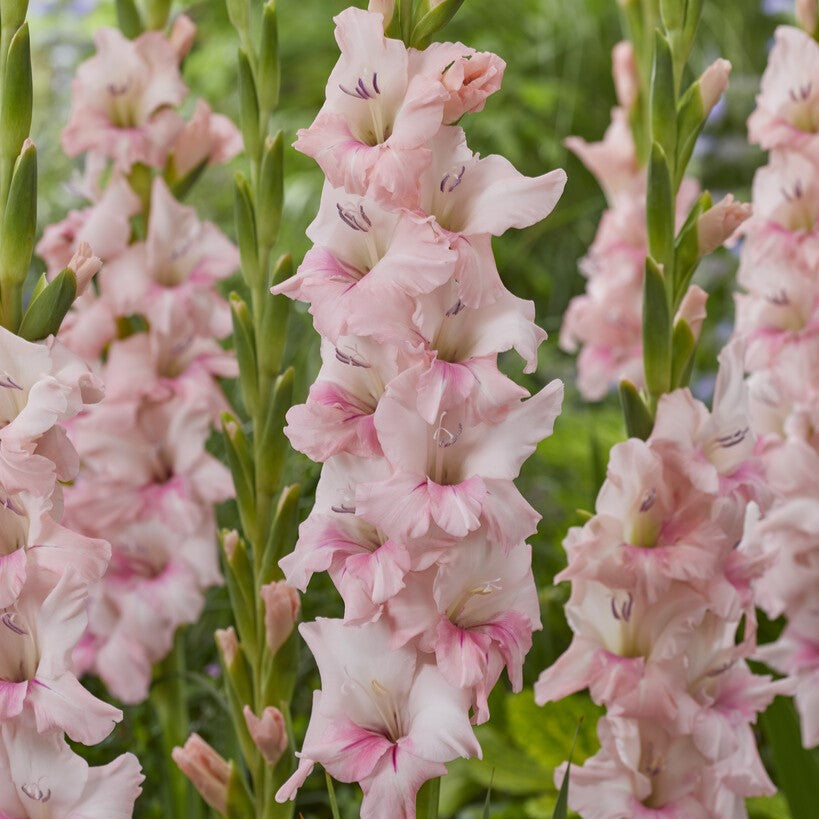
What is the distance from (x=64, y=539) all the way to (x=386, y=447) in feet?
0.73

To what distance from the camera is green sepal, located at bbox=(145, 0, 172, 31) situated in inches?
58.4

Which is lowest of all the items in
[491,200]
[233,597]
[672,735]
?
[672,735]

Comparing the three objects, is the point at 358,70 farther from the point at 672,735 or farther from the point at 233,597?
the point at 672,735

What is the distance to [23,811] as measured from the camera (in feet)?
2.97

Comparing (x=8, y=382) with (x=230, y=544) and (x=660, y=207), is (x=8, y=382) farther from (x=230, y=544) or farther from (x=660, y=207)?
(x=660, y=207)

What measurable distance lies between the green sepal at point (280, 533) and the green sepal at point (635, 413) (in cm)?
27

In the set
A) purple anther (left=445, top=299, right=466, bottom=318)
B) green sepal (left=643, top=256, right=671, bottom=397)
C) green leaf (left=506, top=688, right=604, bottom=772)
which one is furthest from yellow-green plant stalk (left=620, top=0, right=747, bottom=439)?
green leaf (left=506, top=688, right=604, bottom=772)

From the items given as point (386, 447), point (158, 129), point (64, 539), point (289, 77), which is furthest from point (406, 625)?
point (289, 77)

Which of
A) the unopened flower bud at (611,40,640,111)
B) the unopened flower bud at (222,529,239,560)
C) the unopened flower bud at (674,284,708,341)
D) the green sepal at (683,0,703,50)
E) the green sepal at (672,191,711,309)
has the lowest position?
the unopened flower bud at (222,529,239,560)

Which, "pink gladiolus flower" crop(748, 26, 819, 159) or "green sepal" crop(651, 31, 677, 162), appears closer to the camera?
"green sepal" crop(651, 31, 677, 162)

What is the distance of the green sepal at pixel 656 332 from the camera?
3.40 ft

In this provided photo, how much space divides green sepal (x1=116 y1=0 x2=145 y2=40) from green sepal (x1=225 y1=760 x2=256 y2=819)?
0.83 meters

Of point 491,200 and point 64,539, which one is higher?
point 491,200

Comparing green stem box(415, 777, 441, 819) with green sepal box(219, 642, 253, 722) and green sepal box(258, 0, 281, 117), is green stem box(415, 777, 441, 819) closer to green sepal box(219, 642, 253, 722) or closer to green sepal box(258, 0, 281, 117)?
green sepal box(219, 642, 253, 722)
